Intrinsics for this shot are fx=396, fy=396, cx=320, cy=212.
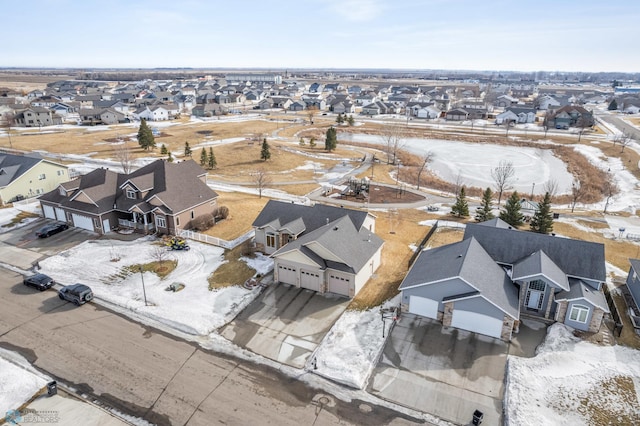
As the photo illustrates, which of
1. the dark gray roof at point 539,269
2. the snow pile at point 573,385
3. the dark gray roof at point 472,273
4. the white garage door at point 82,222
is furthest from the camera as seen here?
the white garage door at point 82,222

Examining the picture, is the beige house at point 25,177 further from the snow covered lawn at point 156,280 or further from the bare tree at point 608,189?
the bare tree at point 608,189

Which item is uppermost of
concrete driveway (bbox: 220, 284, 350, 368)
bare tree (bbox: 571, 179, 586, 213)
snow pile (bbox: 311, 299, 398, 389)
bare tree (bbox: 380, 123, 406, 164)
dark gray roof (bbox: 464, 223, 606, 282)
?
dark gray roof (bbox: 464, 223, 606, 282)

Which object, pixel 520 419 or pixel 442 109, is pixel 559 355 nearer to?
pixel 520 419

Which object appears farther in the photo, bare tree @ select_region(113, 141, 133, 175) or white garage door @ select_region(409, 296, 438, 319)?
bare tree @ select_region(113, 141, 133, 175)

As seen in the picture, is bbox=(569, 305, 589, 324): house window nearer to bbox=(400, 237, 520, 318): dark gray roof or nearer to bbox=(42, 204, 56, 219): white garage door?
bbox=(400, 237, 520, 318): dark gray roof

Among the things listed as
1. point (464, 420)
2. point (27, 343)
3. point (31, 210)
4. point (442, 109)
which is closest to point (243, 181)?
point (31, 210)

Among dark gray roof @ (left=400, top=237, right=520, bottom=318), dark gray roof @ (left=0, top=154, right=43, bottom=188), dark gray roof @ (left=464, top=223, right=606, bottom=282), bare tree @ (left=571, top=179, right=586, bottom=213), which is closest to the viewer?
dark gray roof @ (left=400, top=237, right=520, bottom=318)

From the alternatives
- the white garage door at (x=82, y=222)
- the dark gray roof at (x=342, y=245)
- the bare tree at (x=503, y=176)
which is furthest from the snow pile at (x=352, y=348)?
the bare tree at (x=503, y=176)

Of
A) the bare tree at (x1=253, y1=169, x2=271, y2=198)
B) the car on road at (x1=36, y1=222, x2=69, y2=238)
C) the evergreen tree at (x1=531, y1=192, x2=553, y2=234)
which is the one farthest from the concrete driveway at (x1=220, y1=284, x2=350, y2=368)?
the bare tree at (x1=253, y1=169, x2=271, y2=198)
